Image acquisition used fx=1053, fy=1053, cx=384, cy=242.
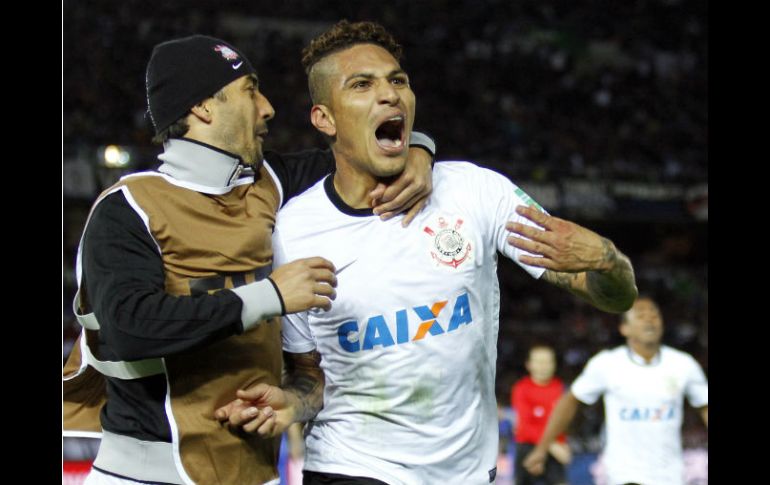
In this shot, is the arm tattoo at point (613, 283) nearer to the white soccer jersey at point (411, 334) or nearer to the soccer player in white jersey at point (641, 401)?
the white soccer jersey at point (411, 334)

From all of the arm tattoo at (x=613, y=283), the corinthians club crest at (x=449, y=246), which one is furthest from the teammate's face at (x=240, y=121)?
the arm tattoo at (x=613, y=283)

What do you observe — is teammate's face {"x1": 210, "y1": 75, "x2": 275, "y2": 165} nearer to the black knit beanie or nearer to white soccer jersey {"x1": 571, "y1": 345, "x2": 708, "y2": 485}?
the black knit beanie

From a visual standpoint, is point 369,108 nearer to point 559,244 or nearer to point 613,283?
point 559,244

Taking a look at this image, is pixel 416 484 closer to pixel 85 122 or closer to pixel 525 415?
pixel 525 415

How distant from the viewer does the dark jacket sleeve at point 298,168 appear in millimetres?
4176

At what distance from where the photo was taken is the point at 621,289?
12.1 ft

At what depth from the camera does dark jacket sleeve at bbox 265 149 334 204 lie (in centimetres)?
418

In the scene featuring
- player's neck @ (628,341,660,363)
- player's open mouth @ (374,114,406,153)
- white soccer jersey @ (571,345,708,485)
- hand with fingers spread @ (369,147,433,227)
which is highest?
player's open mouth @ (374,114,406,153)

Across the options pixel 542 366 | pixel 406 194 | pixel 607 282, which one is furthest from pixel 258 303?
pixel 542 366

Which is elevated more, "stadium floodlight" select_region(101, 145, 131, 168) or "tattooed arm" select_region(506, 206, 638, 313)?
"stadium floodlight" select_region(101, 145, 131, 168)

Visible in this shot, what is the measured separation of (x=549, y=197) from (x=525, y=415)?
10358 millimetres

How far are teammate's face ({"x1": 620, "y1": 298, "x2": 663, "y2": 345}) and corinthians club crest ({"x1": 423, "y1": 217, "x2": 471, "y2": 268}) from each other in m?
4.41

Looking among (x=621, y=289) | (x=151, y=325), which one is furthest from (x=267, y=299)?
(x=621, y=289)

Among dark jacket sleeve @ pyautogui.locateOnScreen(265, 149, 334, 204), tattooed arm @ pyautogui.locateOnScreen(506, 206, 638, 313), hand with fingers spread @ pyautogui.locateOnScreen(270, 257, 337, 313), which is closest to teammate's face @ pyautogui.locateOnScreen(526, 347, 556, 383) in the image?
dark jacket sleeve @ pyautogui.locateOnScreen(265, 149, 334, 204)
